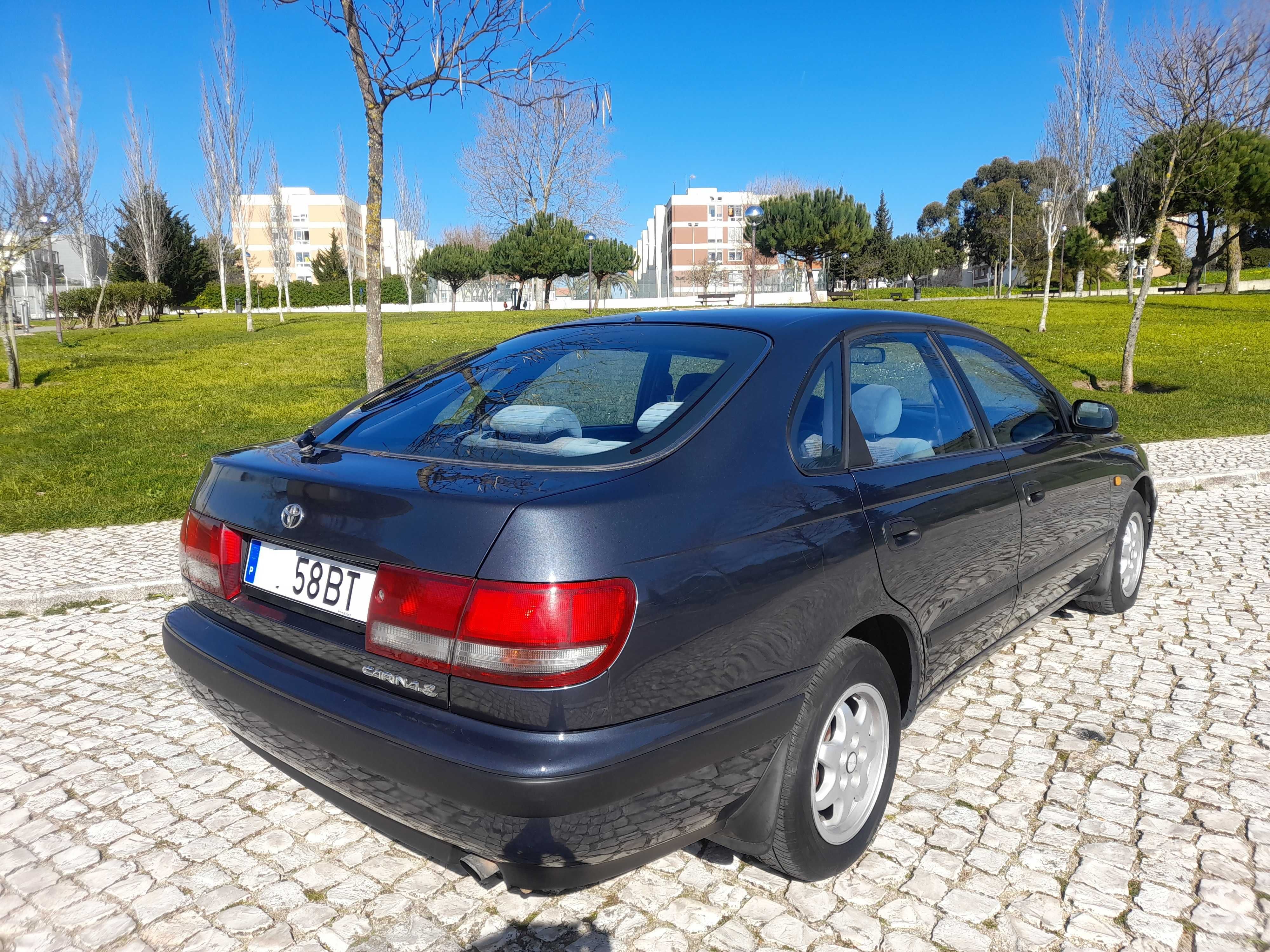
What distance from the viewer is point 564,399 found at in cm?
273

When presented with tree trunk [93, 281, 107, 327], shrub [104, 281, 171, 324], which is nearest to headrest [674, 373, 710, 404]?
tree trunk [93, 281, 107, 327]

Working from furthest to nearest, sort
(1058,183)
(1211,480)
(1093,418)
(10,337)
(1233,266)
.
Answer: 1. (1233,266)
2. (1058,183)
3. (10,337)
4. (1211,480)
5. (1093,418)

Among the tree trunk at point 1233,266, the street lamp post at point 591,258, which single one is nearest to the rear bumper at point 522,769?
the street lamp post at point 591,258

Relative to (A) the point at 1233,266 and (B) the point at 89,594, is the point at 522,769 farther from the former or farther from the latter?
(A) the point at 1233,266

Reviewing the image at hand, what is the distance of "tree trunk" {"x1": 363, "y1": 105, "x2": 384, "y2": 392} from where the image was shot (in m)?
7.39

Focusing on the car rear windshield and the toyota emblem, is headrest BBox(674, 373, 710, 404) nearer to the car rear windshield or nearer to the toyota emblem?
the car rear windshield

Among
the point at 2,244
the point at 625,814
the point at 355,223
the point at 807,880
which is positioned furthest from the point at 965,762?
the point at 355,223

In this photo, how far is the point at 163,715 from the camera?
12.0 ft

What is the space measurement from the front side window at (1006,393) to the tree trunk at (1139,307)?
11.2m

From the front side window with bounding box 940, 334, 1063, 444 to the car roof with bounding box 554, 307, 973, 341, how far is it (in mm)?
192

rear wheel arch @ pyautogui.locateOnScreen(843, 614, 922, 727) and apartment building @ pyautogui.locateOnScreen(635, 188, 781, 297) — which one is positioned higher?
apartment building @ pyautogui.locateOnScreen(635, 188, 781, 297)

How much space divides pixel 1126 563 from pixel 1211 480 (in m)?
4.99

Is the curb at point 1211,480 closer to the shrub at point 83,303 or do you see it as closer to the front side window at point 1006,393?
the front side window at point 1006,393

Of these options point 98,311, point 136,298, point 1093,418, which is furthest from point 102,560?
point 136,298
